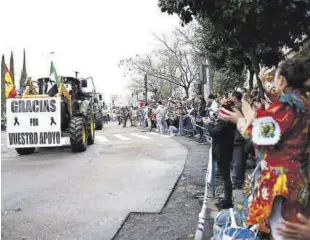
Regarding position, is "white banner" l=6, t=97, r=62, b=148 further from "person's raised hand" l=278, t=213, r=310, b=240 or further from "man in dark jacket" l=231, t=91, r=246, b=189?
"person's raised hand" l=278, t=213, r=310, b=240

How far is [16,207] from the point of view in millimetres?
7164

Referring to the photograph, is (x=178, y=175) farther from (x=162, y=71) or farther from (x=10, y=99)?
(x=162, y=71)

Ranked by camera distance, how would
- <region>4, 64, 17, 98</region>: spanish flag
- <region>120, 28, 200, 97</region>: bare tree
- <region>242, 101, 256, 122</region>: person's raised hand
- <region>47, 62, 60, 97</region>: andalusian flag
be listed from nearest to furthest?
<region>242, 101, 256, 122</region>: person's raised hand
<region>4, 64, 17, 98</region>: spanish flag
<region>47, 62, 60, 97</region>: andalusian flag
<region>120, 28, 200, 97</region>: bare tree

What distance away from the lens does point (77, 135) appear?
14305 mm

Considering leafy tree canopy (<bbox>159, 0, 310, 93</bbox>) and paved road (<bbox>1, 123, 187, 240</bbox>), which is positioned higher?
leafy tree canopy (<bbox>159, 0, 310, 93</bbox>)

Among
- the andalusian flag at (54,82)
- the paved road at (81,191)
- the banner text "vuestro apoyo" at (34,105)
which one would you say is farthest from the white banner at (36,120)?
the andalusian flag at (54,82)

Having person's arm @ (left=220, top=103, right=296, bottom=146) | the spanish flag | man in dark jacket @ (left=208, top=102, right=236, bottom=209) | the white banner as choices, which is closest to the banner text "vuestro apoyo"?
the white banner

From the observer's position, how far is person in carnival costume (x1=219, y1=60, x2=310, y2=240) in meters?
2.55

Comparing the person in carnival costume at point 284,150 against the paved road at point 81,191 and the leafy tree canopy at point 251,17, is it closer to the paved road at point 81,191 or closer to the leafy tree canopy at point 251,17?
the paved road at point 81,191

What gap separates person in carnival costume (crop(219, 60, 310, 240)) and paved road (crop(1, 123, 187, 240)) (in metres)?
3.27

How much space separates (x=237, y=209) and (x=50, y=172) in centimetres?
812

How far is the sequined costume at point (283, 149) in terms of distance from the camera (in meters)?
2.55

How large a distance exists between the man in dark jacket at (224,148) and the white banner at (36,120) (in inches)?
326

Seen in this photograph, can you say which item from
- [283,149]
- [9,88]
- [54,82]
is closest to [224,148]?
[283,149]
